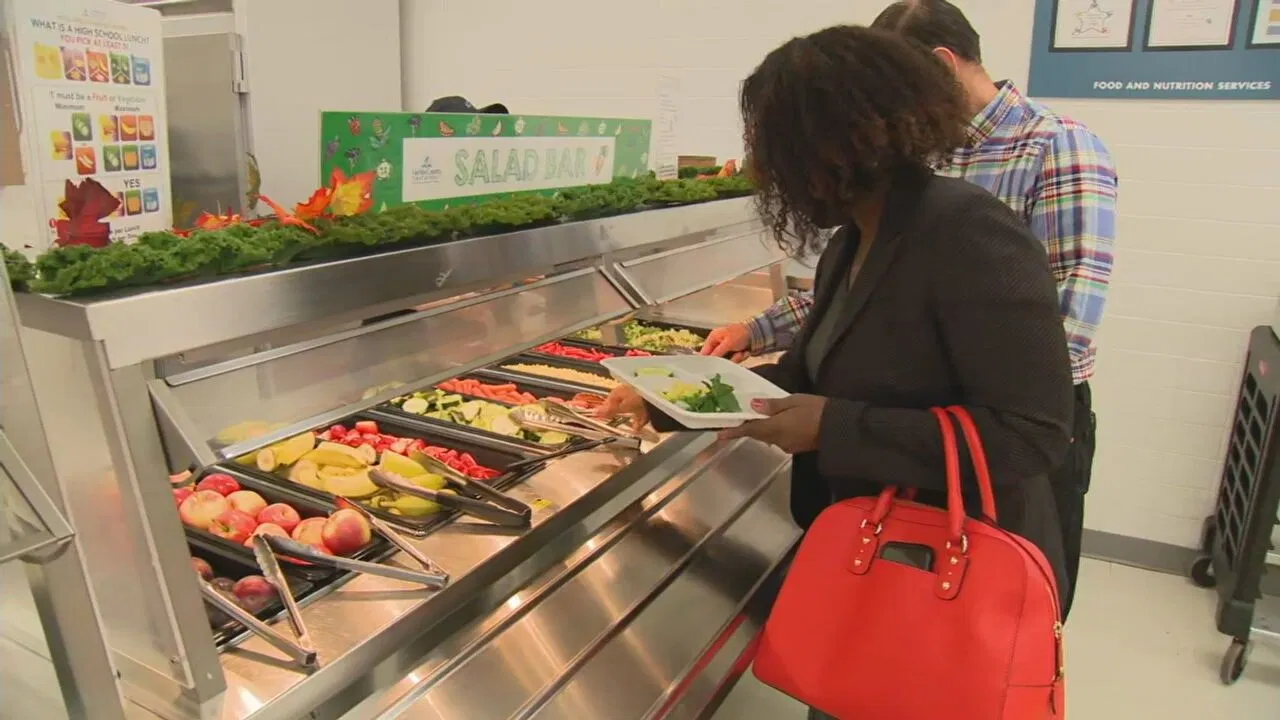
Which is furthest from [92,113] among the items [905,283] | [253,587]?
[905,283]

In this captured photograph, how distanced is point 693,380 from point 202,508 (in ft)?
3.32

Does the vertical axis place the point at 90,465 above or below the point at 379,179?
below

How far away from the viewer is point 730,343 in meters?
2.37

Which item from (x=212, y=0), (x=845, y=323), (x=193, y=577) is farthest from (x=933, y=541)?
(x=212, y=0)

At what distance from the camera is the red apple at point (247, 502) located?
5.54 feet

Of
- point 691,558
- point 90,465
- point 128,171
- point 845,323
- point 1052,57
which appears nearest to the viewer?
point 90,465

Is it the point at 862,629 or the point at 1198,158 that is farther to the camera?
the point at 1198,158

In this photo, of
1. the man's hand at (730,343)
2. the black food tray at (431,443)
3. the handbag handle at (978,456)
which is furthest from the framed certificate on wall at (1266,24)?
the black food tray at (431,443)

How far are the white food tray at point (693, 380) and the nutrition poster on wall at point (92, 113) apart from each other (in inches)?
36.2

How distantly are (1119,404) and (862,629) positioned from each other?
2.80 meters

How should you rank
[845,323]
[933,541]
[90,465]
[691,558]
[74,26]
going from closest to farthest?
[90,465] → [74,26] → [933,541] → [845,323] → [691,558]

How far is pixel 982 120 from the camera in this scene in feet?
7.46

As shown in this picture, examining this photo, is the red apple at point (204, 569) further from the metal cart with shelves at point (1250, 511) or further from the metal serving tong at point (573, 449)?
the metal cart with shelves at point (1250, 511)

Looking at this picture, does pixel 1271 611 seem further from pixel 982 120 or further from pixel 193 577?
pixel 193 577
